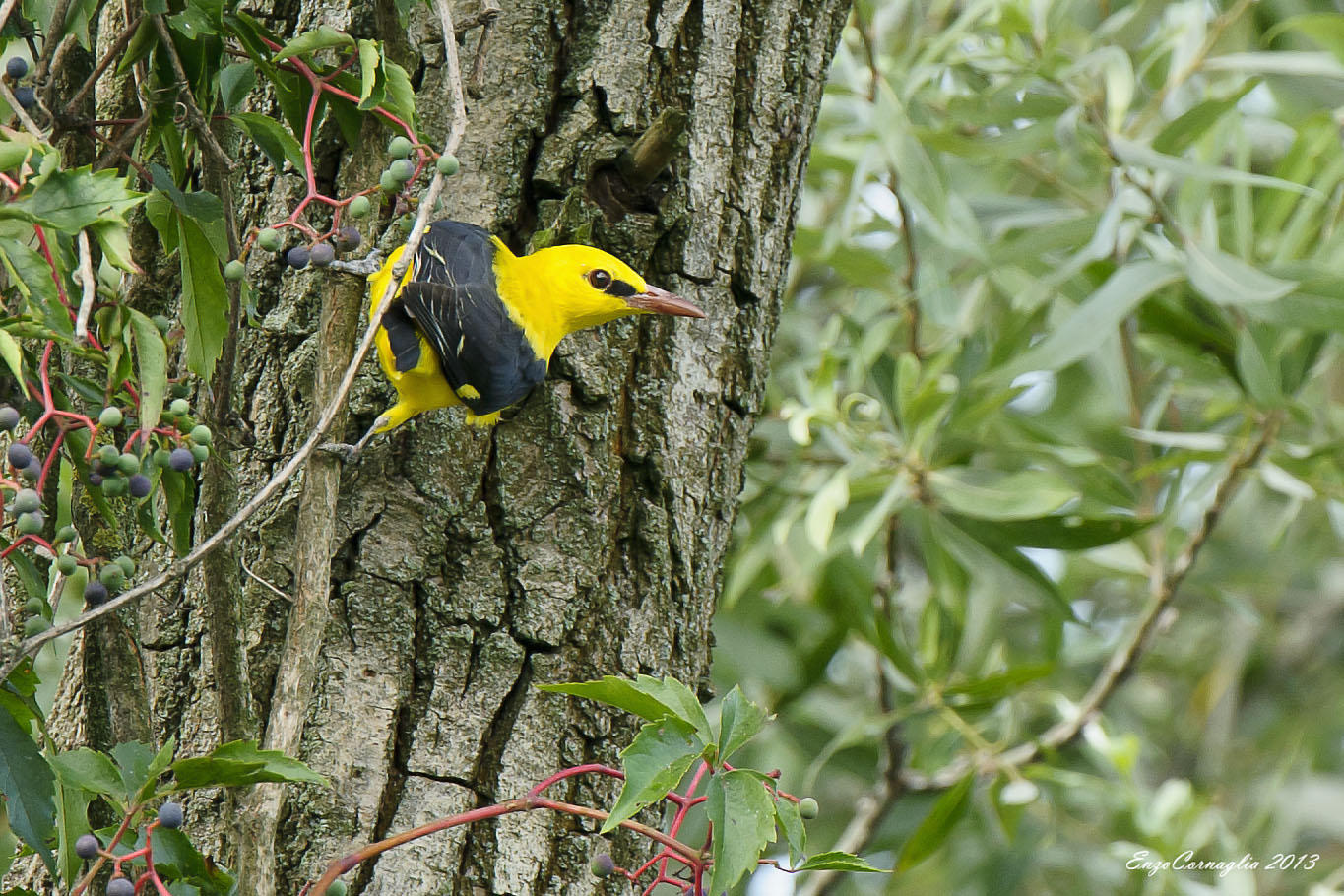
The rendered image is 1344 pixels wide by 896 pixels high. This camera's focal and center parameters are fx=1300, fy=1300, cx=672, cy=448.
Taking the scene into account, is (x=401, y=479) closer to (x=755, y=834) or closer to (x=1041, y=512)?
(x=755, y=834)

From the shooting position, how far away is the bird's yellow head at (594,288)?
2111 mm

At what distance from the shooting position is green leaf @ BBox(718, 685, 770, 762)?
1.45m

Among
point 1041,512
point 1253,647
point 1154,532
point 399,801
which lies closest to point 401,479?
point 399,801

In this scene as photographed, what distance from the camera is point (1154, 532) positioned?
4.03 meters

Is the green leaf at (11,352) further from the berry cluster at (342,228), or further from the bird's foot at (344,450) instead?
the bird's foot at (344,450)

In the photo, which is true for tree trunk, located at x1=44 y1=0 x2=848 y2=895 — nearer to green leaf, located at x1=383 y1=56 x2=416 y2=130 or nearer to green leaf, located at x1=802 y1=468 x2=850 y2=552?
green leaf, located at x1=383 y1=56 x2=416 y2=130

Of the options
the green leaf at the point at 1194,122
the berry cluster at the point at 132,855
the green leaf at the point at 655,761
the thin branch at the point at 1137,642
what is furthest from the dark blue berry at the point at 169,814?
the green leaf at the point at 1194,122

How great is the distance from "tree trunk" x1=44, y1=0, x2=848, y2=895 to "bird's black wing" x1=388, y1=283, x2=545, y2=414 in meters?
0.07

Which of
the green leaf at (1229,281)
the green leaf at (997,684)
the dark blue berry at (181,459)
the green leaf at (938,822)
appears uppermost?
the green leaf at (1229,281)

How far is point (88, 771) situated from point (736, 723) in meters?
0.74

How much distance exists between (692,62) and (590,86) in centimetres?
18

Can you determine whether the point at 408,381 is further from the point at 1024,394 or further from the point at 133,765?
the point at 1024,394

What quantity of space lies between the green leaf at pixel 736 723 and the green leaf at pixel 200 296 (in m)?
0.79

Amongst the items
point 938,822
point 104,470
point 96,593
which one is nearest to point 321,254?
point 104,470
